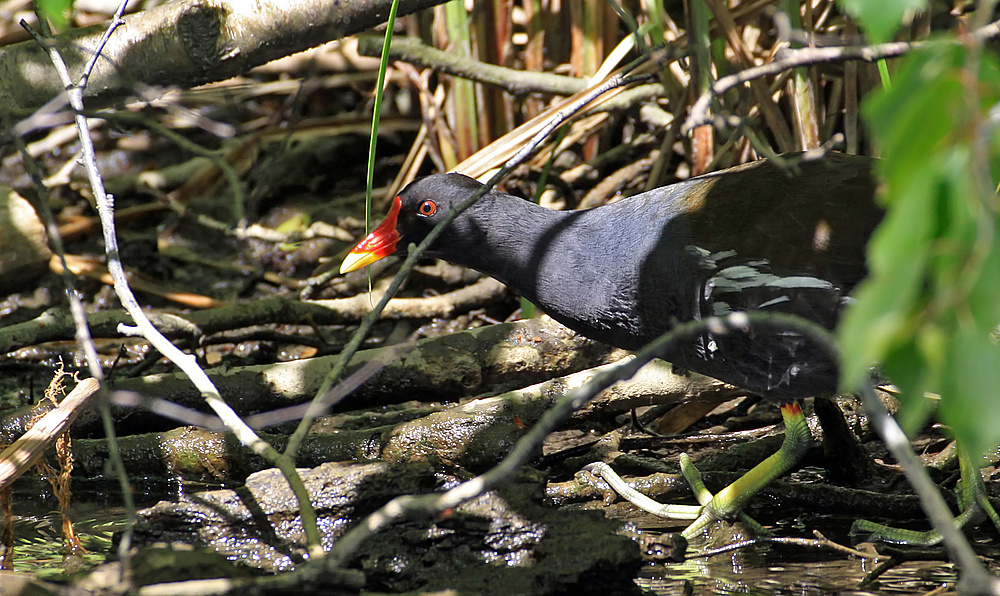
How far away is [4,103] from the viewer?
3.46 metres

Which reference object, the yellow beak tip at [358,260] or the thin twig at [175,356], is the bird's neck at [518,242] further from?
the thin twig at [175,356]

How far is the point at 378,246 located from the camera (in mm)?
3344

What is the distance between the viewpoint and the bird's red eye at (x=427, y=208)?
10.6ft

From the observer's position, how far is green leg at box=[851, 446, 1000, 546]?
2527 mm

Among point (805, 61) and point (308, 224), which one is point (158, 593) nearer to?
point (805, 61)

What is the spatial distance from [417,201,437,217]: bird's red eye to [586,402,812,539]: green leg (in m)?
1.00

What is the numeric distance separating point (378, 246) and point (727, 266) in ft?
4.15

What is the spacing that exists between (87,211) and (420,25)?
86.7 inches

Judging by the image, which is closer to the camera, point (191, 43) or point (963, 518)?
point (963, 518)

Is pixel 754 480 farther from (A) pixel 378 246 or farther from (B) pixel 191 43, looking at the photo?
(B) pixel 191 43

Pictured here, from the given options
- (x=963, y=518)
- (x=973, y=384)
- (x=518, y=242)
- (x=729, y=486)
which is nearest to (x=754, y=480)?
(x=729, y=486)

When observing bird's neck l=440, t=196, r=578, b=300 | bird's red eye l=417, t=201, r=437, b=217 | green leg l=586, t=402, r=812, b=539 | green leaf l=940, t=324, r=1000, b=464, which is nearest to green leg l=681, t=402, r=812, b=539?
green leg l=586, t=402, r=812, b=539

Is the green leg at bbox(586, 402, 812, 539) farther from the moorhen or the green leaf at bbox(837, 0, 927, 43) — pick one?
the green leaf at bbox(837, 0, 927, 43)

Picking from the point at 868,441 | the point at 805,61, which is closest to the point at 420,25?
the point at 868,441
